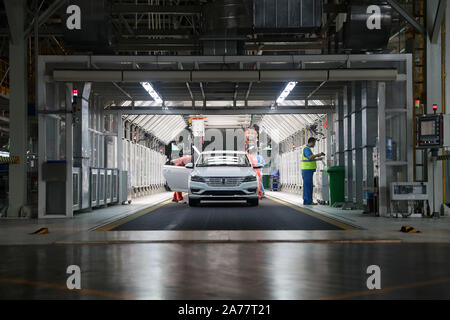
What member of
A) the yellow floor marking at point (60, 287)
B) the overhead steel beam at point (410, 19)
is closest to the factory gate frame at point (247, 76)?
the overhead steel beam at point (410, 19)

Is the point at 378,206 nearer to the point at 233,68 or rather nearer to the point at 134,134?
the point at 233,68

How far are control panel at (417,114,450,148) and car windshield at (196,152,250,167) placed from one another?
688 cm

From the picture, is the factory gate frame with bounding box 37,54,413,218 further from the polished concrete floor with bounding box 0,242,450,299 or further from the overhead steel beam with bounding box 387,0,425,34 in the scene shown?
the polished concrete floor with bounding box 0,242,450,299

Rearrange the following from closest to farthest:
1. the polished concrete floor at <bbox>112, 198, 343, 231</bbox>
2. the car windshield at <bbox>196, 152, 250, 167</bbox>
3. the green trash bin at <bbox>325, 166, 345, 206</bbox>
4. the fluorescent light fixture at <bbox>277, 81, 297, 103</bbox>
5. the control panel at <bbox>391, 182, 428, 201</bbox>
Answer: the polished concrete floor at <bbox>112, 198, 343, 231</bbox>, the control panel at <bbox>391, 182, 428, 201</bbox>, the fluorescent light fixture at <bbox>277, 81, 297, 103</bbox>, the green trash bin at <bbox>325, 166, 345, 206</bbox>, the car windshield at <bbox>196, 152, 250, 167</bbox>

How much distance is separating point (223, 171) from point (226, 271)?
11.8 metres

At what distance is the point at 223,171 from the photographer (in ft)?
57.5

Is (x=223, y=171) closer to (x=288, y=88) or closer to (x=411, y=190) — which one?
(x=288, y=88)

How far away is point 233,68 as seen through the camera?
46.4ft

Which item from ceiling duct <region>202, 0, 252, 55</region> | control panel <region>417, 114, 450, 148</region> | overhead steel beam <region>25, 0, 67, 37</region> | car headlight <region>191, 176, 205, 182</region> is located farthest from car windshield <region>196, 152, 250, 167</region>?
control panel <region>417, 114, 450, 148</region>

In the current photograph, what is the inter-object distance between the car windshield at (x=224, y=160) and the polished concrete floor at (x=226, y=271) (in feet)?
34.3

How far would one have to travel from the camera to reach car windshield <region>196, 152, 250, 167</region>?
61.1 feet

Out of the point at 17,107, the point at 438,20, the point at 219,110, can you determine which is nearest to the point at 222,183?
the point at 219,110

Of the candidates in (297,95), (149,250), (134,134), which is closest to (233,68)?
(297,95)
